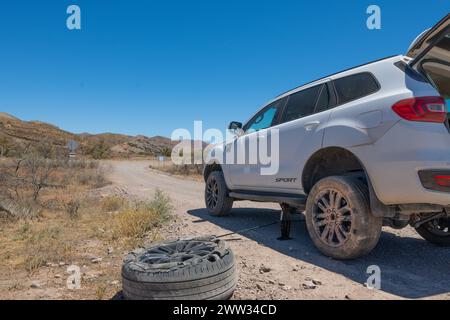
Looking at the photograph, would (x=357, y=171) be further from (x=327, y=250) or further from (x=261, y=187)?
(x=261, y=187)

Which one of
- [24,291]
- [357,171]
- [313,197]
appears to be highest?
[357,171]

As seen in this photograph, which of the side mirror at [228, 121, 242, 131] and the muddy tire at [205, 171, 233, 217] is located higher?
the side mirror at [228, 121, 242, 131]

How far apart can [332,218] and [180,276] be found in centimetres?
200

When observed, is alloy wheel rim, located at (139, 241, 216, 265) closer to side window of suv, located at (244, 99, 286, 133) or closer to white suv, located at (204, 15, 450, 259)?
white suv, located at (204, 15, 450, 259)

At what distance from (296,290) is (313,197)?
1.30 metres

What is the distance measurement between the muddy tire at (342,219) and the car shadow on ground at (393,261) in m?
0.19

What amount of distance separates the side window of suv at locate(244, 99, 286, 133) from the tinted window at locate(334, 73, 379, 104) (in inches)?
49.0

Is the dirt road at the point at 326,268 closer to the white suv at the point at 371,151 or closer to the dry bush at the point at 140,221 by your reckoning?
the white suv at the point at 371,151

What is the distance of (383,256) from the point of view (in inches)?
155

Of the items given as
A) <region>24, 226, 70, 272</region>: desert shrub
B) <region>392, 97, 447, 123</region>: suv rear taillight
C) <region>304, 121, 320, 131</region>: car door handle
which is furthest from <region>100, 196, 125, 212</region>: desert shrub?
<region>392, 97, 447, 123</region>: suv rear taillight

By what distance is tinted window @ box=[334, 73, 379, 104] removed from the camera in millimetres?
3627

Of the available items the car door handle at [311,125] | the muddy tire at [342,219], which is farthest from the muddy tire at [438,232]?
the car door handle at [311,125]
